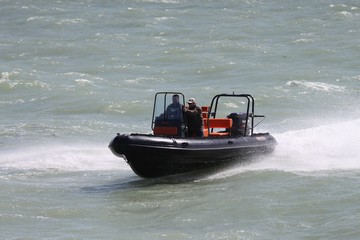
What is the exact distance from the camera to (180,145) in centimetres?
1469

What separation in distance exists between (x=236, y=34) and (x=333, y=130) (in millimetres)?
16877

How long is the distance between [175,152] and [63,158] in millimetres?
3310

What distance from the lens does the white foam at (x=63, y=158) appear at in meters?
16.7

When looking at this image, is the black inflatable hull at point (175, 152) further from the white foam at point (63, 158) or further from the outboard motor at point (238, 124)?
the white foam at point (63, 158)

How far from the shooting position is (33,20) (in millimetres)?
39875

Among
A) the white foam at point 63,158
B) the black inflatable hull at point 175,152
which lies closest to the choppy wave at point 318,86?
the white foam at point 63,158

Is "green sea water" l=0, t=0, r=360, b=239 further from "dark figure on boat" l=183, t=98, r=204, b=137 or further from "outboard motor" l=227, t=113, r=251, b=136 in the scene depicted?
"dark figure on boat" l=183, t=98, r=204, b=137

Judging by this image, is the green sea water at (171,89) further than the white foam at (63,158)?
No

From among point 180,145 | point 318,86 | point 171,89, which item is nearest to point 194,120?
point 180,145

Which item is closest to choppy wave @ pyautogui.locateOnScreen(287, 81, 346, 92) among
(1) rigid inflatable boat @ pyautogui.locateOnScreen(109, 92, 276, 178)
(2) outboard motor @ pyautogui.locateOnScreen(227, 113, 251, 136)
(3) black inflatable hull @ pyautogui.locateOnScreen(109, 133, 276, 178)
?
(1) rigid inflatable boat @ pyautogui.locateOnScreen(109, 92, 276, 178)

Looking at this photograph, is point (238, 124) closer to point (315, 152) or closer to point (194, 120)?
point (194, 120)

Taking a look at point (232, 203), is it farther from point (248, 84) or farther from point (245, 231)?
point (248, 84)

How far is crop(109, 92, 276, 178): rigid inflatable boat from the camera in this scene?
14539 mm

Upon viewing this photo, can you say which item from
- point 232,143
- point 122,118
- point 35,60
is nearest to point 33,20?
point 35,60
